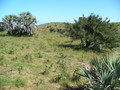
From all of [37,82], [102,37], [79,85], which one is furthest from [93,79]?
[102,37]

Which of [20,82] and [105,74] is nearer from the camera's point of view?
[105,74]

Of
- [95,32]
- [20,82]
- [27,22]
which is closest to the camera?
[20,82]

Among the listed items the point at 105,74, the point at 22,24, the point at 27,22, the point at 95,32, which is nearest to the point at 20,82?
the point at 105,74

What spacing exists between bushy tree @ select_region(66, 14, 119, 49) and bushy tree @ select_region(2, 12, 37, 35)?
9.78 metres

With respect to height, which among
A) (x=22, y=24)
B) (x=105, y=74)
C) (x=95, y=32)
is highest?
(x=22, y=24)

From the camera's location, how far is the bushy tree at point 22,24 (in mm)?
26203

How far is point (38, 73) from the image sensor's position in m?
9.00

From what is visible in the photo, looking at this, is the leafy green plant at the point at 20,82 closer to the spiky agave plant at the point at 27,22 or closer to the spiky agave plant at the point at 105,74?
the spiky agave plant at the point at 105,74

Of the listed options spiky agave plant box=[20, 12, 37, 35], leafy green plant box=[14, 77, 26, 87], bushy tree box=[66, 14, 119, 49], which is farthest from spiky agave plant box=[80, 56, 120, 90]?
spiky agave plant box=[20, 12, 37, 35]

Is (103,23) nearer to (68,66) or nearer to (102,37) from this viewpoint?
(102,37)

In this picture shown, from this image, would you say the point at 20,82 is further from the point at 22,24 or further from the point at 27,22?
the point at 22,24

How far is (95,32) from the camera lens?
16.9 metres

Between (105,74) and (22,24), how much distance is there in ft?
70.7

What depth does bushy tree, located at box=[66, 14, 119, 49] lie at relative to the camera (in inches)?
645
